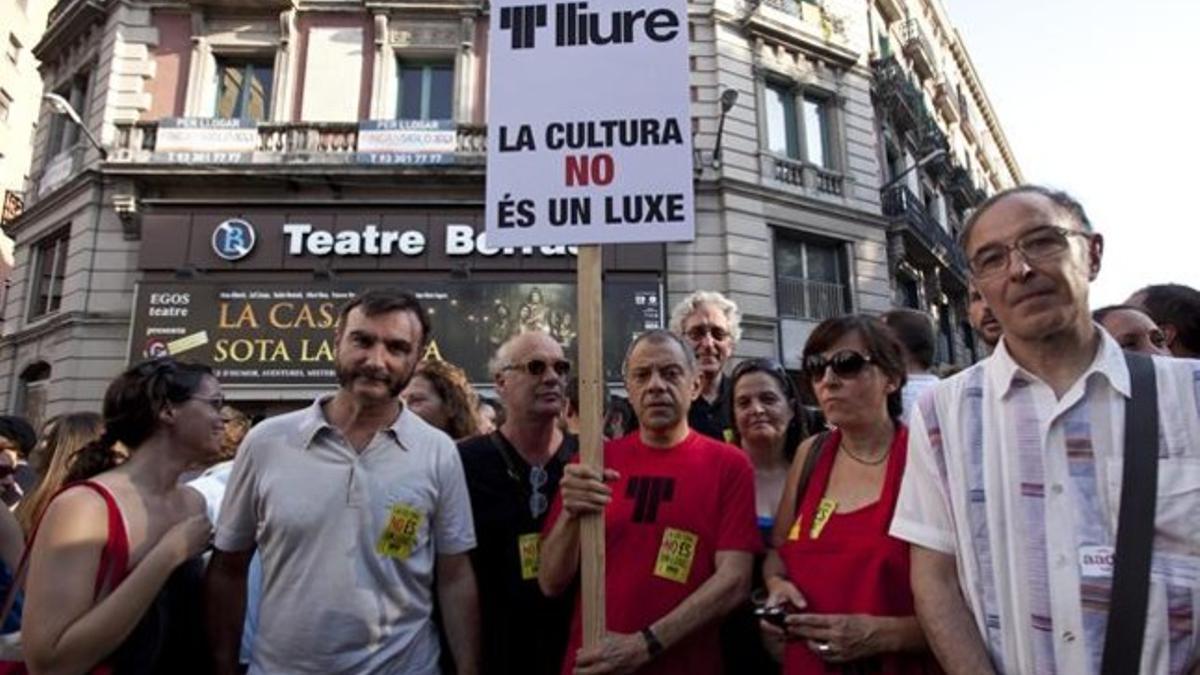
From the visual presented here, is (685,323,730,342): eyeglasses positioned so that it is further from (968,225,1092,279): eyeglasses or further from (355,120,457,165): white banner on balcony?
(355,120,457,165): white banner on balcony

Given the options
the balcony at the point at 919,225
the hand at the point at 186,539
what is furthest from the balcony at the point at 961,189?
the hand at the point at 186,539

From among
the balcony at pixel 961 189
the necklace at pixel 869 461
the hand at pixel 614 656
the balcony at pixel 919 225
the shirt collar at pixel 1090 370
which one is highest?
the balcony at pixel 961 189

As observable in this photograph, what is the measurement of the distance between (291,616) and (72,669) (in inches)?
21.3

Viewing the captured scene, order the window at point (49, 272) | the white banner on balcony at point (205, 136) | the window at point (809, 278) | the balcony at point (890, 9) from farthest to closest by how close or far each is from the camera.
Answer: the balcony at point (890, 9) → the window at point (49, 272) → the window at point (809, 278) → the white banner on balcony at point (205, 136)

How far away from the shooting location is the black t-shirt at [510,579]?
8.45ft

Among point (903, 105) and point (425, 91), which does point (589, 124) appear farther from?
point (903, 105)

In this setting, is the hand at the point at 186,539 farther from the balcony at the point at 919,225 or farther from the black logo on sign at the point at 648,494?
the balcony at the point at 919,225

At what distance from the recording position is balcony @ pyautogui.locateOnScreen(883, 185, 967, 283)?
15.6 m

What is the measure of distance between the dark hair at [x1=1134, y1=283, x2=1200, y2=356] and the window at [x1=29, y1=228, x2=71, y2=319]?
54.7ft

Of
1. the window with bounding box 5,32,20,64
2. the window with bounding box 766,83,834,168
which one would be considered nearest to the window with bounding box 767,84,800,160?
the window with bounding box 766,83,834,168

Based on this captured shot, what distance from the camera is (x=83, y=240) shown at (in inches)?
521

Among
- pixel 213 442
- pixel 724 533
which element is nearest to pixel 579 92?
pixel 724 533

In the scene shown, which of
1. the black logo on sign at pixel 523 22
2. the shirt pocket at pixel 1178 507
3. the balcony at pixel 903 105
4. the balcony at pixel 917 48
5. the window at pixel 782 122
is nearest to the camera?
the shirt pocket at pixel 1178 507

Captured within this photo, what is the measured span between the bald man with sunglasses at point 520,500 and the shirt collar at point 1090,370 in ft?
5.33
